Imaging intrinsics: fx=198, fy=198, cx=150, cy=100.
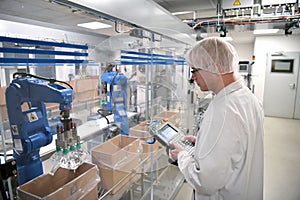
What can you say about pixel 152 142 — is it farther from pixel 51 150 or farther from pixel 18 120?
pixel 18 120

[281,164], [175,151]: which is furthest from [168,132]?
[281,164]

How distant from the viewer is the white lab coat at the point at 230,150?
94cm

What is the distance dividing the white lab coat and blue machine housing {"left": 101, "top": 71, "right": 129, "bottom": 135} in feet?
3.62

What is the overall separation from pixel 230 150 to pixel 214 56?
0.48 m

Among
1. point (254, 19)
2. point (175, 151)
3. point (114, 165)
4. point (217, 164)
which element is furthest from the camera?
point (254, 19)

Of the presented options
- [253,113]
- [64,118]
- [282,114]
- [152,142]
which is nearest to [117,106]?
[152,142]

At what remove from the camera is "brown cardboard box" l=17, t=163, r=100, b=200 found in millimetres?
999

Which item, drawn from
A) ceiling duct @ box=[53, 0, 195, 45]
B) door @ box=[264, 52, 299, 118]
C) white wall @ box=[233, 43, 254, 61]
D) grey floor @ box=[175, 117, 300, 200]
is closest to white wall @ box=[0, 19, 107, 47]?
ceiling duct @ box=[53, 0, 195, 45]

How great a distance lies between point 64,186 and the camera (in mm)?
1025

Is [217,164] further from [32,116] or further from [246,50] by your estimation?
[246,50]

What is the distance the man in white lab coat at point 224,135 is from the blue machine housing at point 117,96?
38.2 inches

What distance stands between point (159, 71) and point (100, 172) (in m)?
1.39

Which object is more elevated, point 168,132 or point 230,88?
point 230,88

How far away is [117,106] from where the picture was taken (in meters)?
2.11
